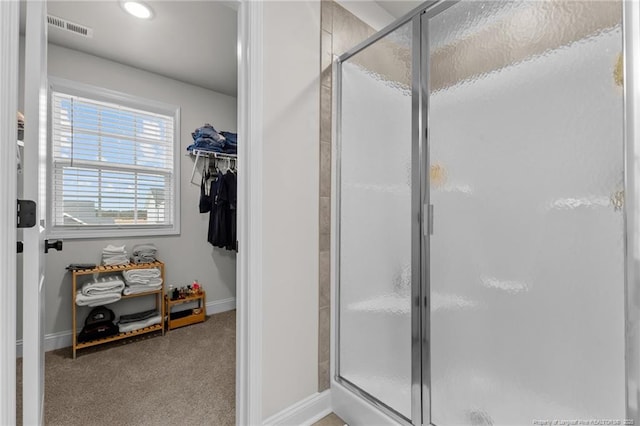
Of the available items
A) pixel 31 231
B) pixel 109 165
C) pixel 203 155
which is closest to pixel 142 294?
pixel 109 165

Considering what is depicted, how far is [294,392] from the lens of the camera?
1.56 metres

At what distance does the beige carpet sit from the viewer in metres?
1.67

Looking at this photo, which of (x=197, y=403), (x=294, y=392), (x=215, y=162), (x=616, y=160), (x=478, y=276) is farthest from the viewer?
(x=215, y=162)

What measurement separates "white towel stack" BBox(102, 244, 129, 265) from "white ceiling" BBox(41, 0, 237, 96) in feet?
5.59

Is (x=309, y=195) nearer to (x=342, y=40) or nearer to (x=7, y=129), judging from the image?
(x=342, y=40)

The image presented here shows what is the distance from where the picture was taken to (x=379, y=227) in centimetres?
152

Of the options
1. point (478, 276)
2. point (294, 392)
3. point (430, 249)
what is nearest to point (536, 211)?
point (478, 276)

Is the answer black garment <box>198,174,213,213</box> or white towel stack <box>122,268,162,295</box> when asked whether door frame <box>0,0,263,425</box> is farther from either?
black garment <box>198,174,213,213</box>

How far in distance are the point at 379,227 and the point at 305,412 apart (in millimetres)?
1047

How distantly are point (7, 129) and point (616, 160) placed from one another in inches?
67.9

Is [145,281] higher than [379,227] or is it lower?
lower

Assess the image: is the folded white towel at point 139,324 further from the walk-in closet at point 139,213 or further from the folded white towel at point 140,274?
the folded white towel at point 140,274

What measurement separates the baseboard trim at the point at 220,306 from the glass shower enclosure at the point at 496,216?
2.19m

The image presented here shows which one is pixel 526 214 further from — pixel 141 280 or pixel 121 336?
pixel 121 336
